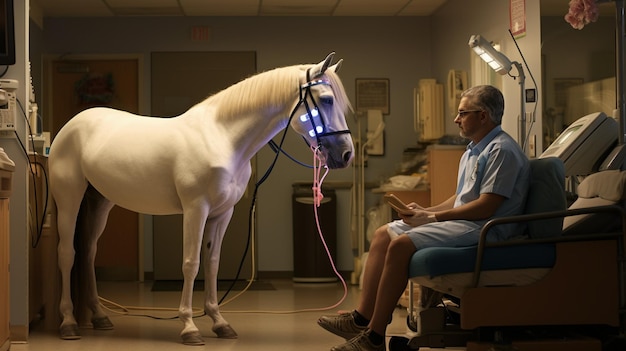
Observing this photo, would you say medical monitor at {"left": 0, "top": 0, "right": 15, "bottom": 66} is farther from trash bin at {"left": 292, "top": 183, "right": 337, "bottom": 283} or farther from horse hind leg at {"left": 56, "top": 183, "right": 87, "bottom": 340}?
trash bin at {"left": 292, "top": 183, "right": 337, "bottom": 283}

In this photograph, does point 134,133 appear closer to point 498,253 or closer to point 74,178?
point 74,178

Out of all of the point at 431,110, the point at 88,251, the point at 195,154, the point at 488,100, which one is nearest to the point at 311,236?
the point at 431,110

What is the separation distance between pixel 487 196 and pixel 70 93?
591 centimetres

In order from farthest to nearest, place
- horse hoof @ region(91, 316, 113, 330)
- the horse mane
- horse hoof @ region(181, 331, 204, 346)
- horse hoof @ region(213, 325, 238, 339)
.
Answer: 1. horse hoof @ region(91, 316, 113, 330)
2. horse hoof @ region(213, 325, 238, 339)
3. the horse mane
4. horse hoof @ region(181, 331, 204, 346)

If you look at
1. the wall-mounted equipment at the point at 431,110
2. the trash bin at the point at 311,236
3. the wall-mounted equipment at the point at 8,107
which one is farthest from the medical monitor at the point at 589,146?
the trash bin at the point at 311,236

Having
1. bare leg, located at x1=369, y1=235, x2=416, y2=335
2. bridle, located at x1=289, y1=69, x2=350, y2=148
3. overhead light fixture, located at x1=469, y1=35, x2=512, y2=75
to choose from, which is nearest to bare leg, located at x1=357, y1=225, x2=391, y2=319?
bare leg, located at x1=369, y1=235, x2=416, y2=335

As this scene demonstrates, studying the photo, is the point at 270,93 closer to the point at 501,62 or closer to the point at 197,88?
the point at 501,62

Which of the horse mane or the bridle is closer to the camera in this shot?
the bridle

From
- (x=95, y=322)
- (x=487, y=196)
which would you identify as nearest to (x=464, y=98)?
(x=487, y=196)

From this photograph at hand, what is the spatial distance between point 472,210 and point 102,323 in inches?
103

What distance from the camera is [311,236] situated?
333 inches

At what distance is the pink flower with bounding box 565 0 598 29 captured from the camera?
4324mm

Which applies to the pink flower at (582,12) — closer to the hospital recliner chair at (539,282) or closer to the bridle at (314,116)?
the hospital recliner chair at (539,282)

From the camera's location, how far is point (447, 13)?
8211 millimetres
